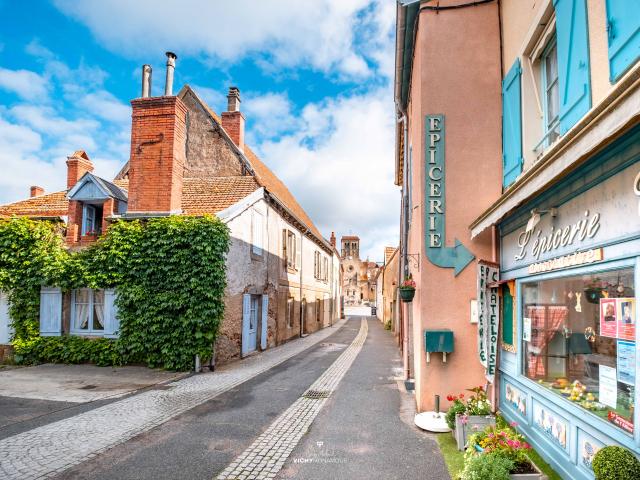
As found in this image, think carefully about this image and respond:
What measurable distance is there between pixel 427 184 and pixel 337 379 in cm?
618

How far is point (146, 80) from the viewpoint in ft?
45.2

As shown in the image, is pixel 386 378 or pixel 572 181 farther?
pixel 386 378

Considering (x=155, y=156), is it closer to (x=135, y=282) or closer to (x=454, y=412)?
(x=135, y=282)

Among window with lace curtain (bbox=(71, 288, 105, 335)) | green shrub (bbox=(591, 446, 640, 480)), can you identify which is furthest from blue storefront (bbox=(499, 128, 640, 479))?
window with lace curtain (bbox=(71, 288, 105, 335))

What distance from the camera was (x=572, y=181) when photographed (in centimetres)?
444

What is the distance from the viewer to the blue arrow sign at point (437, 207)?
7164mm

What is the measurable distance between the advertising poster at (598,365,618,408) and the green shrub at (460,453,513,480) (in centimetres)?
105

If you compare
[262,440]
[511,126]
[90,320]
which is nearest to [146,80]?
[90,320]

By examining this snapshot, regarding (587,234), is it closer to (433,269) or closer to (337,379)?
(433,269)

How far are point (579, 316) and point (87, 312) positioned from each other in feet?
42.8

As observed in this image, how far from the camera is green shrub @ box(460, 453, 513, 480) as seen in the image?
12.8 feet

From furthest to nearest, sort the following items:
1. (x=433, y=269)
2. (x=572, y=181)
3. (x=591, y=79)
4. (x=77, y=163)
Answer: (x=77, y=163) < (x=433, y=269) < (x=572, y=181) < (x=591, y=79)

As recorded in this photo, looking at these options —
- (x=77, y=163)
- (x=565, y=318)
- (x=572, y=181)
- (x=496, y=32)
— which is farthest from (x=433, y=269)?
(x=77, y=163)

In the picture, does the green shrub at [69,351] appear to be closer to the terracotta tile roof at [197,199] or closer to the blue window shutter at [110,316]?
the blue window shutter at [110,316]
